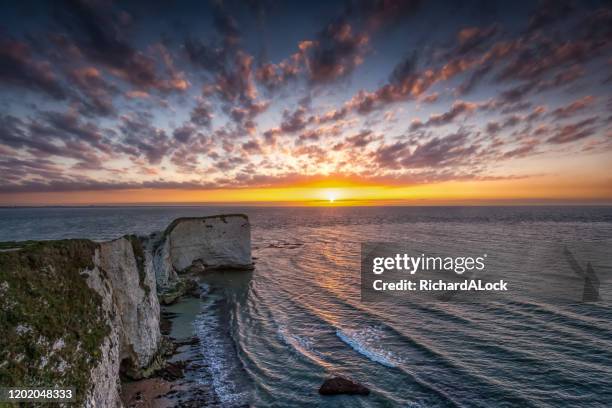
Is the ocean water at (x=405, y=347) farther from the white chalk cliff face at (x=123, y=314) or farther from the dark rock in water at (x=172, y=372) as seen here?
the white chalk cliff face at (x=123, y=314)

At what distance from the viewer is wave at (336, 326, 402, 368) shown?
1934 cm

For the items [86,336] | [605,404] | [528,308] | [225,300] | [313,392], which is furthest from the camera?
[225,300]

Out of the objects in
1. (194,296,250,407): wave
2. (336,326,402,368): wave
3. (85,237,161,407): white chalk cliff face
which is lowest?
(194,296,250,407): wave

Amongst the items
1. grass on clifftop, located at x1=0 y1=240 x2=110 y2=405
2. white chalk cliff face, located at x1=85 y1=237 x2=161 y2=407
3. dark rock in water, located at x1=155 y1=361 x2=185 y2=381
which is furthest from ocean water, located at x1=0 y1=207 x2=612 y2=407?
grass on clifftop, located at x1=0 y1=240 x2=110 y2=405

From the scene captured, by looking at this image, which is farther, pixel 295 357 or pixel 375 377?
pixel 295 357

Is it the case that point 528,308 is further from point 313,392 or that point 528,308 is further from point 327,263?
point 327,263

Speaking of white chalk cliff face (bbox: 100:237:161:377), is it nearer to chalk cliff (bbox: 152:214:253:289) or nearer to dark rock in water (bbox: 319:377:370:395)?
dark rock in water (bbox: 319:377:370:395)

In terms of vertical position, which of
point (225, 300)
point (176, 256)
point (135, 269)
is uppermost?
point (135, 269)

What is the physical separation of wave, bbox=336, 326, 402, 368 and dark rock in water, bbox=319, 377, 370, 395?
2.98m

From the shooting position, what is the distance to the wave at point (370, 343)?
19344mm

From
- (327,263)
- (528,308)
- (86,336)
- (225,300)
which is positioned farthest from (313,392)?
(327,263)

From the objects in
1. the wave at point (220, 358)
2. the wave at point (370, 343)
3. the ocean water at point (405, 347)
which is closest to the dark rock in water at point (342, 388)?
the ocean water at point (405, 347)

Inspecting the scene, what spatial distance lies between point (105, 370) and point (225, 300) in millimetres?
21168

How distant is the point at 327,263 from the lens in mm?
49688
